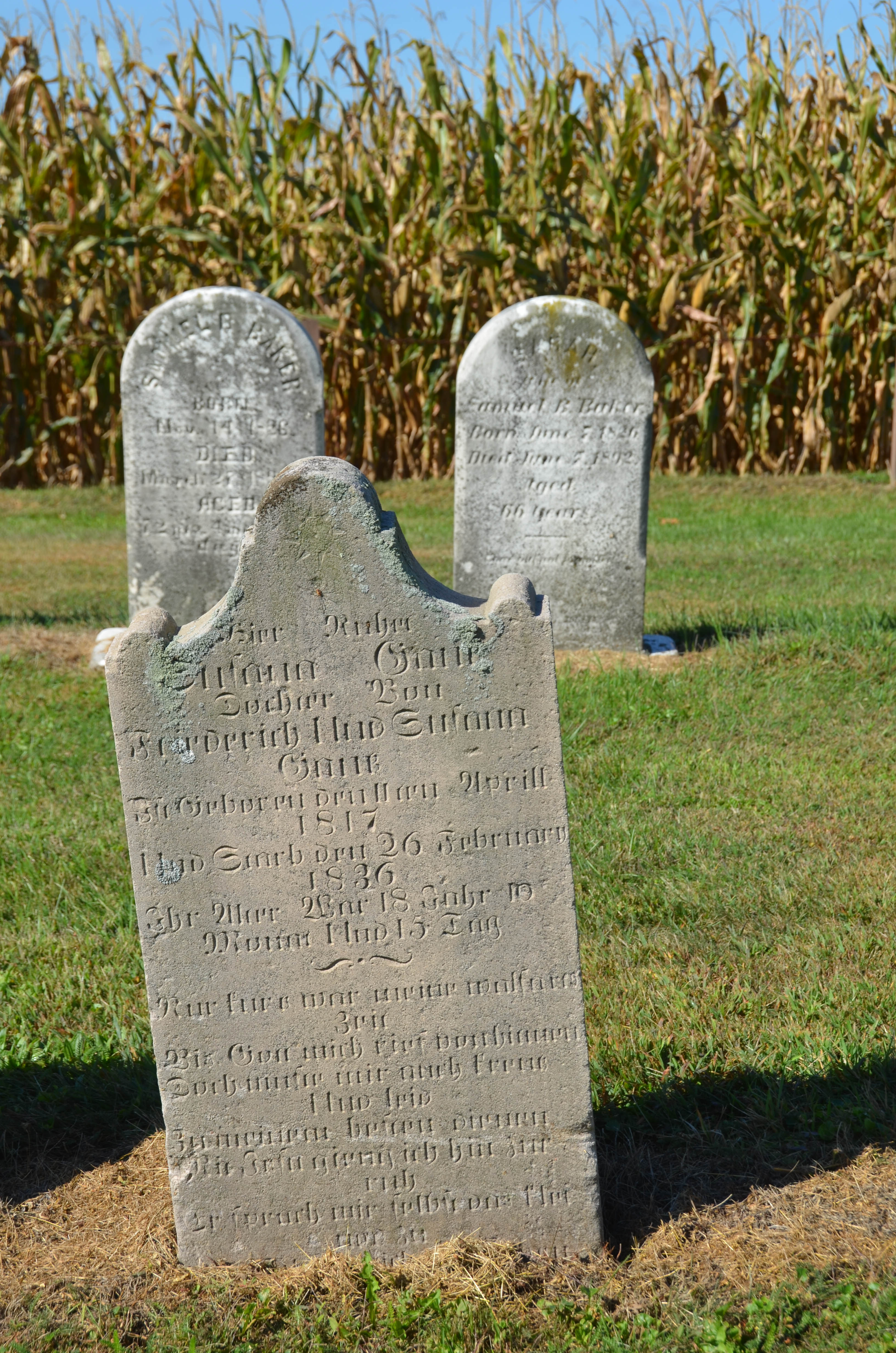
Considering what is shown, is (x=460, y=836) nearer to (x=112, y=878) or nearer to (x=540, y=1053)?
(x=540, y=1053)

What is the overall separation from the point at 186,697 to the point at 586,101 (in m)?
11.2

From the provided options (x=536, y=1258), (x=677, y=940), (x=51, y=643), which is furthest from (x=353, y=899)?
(x=51, y=643)

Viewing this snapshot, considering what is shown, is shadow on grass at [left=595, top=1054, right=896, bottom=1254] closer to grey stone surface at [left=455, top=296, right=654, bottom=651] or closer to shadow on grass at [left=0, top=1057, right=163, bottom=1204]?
shadow on grass at [left=0, top=1057, right=163, bottom=1204]

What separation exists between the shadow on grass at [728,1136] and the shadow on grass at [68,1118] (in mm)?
1126

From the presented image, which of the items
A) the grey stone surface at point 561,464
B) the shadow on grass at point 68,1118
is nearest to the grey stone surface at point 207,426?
the grey stone surface at point 561,464

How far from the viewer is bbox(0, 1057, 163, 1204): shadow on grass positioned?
2.92 m

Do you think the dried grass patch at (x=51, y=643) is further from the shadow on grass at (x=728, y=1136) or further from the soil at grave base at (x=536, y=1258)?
the shadow on grass at (x=728, y=1136)

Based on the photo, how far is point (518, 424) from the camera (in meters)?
6.75

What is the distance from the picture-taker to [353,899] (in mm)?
2537

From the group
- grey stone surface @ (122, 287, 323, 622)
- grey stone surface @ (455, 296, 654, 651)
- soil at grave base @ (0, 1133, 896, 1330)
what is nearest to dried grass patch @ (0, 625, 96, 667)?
grey stone surface @ (122, 287, 323, 622)

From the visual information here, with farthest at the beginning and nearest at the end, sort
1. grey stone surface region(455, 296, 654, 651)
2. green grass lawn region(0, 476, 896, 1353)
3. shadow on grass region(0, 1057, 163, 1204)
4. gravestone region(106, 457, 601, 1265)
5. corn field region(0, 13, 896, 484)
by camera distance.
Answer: corn field region(0, 13, 896, 484) < grey stone surface region(455, 296, 654, 651) < shadow on grass region(0, 1057, 163, 1204) < green grass lawn region(0, 476, 896, 1353) < gravestone region(106, 457, 601, 1265)

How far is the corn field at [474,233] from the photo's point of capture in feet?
39.9

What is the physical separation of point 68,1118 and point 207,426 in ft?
14.7

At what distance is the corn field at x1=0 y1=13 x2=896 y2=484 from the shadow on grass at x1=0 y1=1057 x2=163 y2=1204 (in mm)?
9974
